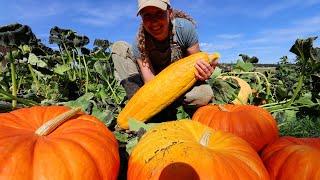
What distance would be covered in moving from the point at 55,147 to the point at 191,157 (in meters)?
0.61

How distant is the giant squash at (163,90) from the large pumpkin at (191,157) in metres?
1.54

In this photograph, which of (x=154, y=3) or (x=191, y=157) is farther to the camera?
(x=154, y=3)

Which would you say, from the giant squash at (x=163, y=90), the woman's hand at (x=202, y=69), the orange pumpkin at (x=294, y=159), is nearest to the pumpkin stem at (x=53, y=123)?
the orange pumpkin at (x=294, y=159)

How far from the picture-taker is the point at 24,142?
212cm

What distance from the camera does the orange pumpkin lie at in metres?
2.40

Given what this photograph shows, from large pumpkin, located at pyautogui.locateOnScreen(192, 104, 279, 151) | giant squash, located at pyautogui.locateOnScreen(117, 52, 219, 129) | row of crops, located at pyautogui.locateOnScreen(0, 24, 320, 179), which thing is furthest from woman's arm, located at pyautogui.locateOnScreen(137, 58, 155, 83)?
large pumpkin, located at pyautogui.locateOnScreen(192, 104, 279, 151)

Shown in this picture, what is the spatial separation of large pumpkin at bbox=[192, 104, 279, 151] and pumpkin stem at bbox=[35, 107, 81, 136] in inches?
50.8

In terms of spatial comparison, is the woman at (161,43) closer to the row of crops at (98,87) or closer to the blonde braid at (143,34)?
the blonde braid at (143,34)

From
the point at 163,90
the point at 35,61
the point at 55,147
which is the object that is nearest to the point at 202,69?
the point at 163,90

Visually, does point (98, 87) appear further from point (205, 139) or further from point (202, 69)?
point (205, 139)

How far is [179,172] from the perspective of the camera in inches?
82.3

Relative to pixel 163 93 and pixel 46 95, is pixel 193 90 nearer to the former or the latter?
pixel 163 93

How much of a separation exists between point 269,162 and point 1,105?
1.77 meters

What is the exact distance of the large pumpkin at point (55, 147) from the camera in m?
2.04
